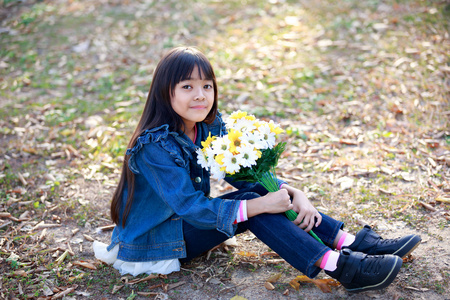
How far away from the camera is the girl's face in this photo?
2.73m

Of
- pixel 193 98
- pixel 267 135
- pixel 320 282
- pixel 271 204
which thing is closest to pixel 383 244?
pixel 320 282

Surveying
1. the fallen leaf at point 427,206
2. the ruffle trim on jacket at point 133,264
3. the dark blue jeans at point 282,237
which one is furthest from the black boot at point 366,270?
the fallen leaf at point 427,206

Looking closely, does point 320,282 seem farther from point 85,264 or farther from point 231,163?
point 85,264

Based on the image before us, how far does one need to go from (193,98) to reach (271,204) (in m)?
0.85

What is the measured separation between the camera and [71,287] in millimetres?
2879

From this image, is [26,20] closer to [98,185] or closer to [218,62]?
[218,62]

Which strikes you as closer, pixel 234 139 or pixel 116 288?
pixel 234 139

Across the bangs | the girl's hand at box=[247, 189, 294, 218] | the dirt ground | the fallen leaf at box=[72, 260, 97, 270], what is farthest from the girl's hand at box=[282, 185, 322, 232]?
the fallen leaf at box=[72, 260, 97, 270]

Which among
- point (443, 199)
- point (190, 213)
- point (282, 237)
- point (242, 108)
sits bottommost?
point (242, 108)

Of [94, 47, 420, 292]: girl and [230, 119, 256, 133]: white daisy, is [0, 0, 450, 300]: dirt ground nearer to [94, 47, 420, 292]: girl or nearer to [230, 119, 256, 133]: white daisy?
[94, 47, 420, 292]: girl

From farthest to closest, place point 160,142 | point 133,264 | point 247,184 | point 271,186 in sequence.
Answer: point 247,184 < point 133,264 < point 271,186 < point 160,142

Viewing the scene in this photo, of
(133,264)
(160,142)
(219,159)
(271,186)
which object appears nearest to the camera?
(219,159)

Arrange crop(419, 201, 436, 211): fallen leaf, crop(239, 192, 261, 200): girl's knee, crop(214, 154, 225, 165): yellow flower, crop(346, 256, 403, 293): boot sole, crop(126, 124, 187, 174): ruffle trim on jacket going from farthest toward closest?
crop(419, 201, 436, 211): fallen leaf → crop(239, 192, 261, 200): girl's knee → crop(126, 124, 187, 174): ruffle trim on jacket → crop(214, 154, 225, 165): yellow flower → crop(346, 256, 403, 293): boot sole

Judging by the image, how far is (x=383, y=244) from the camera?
2730 mm
